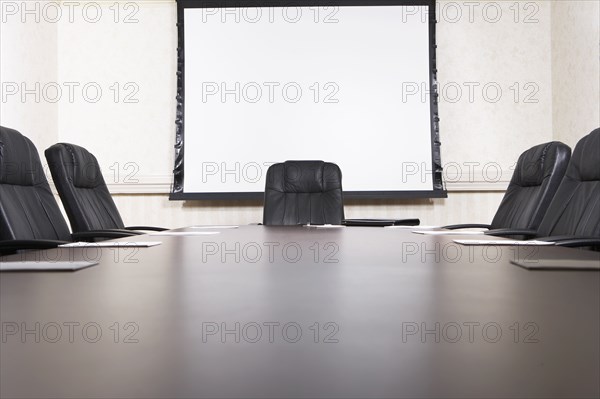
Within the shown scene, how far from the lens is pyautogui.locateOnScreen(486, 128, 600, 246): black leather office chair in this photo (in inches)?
81.4

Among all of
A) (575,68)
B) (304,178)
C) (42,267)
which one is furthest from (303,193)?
(42,267)

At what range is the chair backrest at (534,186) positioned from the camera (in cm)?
252

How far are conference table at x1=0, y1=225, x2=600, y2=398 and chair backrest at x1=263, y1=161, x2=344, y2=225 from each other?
8.89ft

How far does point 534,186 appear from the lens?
108 inches

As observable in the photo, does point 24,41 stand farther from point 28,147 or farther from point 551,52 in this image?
point 551,52

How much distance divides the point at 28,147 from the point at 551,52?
12.7ft

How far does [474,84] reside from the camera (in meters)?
4.18

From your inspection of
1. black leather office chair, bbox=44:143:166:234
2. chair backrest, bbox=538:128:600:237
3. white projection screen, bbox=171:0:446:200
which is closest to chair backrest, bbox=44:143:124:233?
black leather office chair, bbox=44:143:166:234

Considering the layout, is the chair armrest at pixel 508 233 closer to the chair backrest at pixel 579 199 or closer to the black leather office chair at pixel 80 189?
the chair backrest at pixel 579 199

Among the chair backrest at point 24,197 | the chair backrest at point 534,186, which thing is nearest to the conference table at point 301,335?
the chair backrest at point 24,197

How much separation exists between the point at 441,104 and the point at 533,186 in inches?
62.5

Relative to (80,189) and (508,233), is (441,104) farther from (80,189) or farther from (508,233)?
(80,189)

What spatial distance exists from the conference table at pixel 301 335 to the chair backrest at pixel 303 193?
8.89 feet

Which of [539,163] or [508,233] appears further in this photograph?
[539,163]
